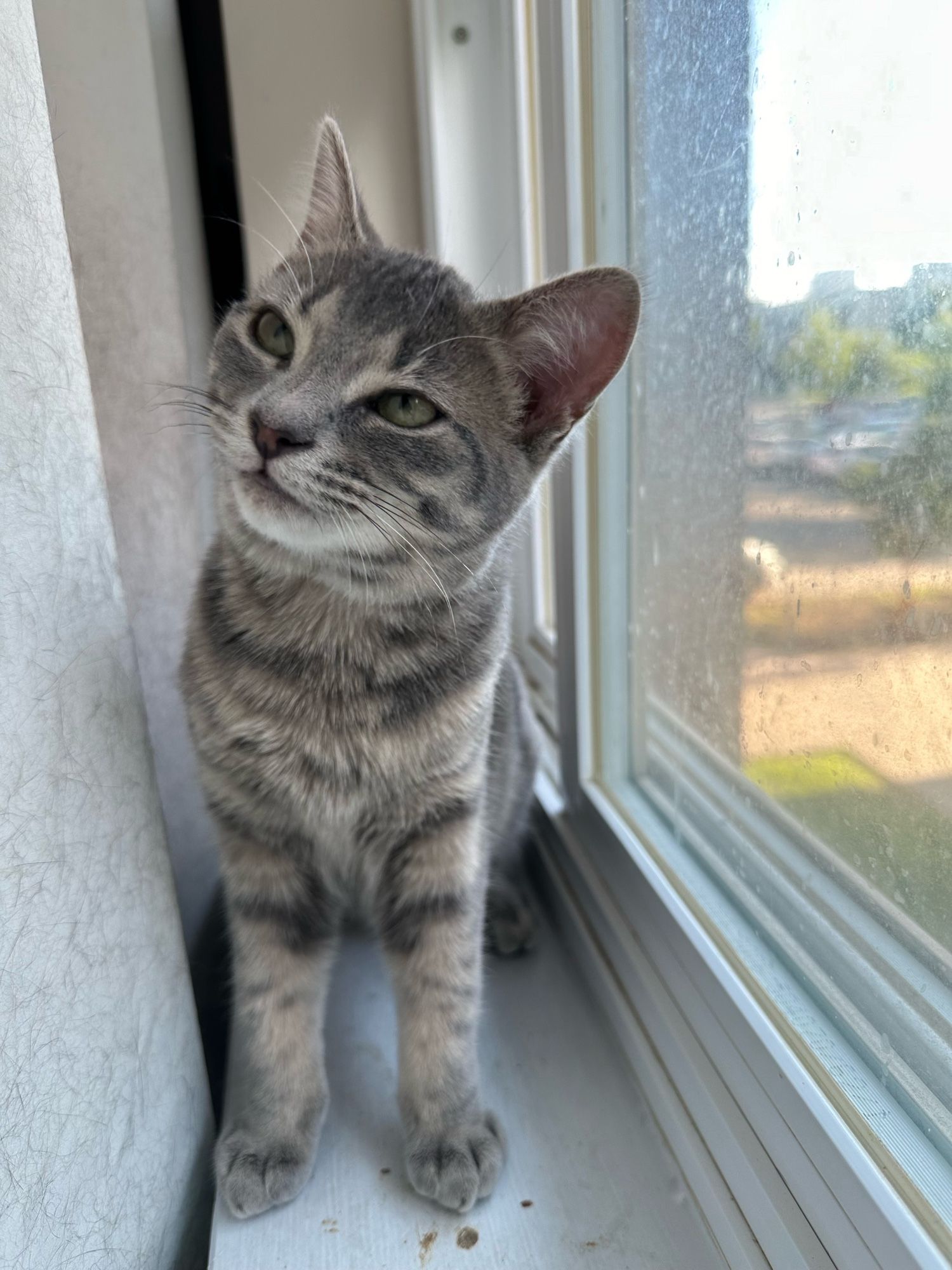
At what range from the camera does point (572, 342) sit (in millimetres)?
737

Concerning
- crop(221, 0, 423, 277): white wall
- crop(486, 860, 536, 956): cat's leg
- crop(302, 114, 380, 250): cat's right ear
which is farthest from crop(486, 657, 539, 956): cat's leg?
crop(221, 0, 423, 277): white wall

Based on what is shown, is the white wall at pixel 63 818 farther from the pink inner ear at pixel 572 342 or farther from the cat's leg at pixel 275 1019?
the pink inner ear at pixel 572 342

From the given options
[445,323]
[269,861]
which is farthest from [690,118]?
[269,861]

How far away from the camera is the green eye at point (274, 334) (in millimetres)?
782

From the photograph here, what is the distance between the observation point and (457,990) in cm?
84

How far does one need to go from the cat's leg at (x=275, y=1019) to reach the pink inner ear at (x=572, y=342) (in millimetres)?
499

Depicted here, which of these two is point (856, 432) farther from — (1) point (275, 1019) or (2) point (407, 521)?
(1) point (275, 1019)

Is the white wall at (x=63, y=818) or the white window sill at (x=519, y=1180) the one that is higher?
the white wall at (x=63, y=818)

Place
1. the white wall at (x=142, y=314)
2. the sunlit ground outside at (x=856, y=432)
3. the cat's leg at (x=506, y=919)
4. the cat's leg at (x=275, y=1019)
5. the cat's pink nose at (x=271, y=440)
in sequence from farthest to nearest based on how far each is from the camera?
1. the cat's leg at (x=506, y=919)
2. the white wall at (x=142, y=314)
3. the cat's leg at (x=275, y=1019)
4. the cat's pink nose at (x=271, y=440)
5. the sunlit ground outside at (x=856, y=432)

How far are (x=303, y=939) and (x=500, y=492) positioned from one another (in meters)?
0.49

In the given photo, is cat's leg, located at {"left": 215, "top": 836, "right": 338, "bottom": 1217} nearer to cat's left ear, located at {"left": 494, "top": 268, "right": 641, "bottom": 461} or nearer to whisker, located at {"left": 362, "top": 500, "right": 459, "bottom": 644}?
whisker, located at {"left": 362, "top": 500, "right": 459, "bottom": 644}

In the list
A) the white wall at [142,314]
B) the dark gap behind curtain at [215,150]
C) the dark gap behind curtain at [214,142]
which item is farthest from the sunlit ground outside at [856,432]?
the dark gap behind curtain at [214,142]

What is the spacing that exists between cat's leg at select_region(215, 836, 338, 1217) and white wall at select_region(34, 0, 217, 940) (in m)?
0.19

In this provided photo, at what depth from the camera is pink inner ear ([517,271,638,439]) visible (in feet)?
2.25
